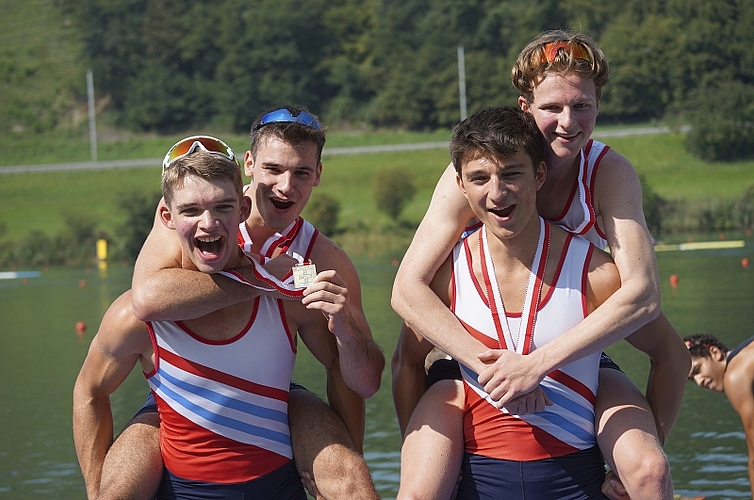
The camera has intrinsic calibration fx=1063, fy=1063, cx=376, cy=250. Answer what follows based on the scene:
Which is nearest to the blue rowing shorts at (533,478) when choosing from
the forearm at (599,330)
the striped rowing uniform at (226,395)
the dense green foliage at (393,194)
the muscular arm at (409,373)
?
the muscular arm at (409,373)

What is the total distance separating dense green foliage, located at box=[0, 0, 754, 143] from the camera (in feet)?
271

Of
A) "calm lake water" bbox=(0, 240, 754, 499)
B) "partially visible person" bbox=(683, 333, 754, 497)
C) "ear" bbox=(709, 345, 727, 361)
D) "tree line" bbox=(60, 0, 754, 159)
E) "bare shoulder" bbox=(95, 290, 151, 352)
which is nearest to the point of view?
"bare shoulder" bbox=(95, 290, 151, 352)

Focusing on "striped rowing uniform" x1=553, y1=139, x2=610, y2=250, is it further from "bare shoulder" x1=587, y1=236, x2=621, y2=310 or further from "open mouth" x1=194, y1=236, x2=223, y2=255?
"open mouth" x1=194, y1=236, x2=223, y2=255

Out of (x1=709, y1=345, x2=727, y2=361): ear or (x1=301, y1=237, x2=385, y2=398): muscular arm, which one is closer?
(x1=301, y1=237, x2=385, y2=398): muscular arm

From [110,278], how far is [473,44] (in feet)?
→ 223

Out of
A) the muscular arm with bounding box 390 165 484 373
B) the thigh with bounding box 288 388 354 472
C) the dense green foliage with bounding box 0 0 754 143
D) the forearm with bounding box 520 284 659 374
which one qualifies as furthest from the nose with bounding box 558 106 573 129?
the dense green foliage with bounding box 0 0 754 143

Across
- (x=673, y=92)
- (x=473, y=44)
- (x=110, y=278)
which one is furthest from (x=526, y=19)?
(x=110, y=278)

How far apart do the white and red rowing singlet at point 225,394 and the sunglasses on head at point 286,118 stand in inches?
35.9

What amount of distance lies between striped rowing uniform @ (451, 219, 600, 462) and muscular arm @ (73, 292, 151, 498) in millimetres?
1648

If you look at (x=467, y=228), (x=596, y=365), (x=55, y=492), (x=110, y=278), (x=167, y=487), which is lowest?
(x=110, y=278)

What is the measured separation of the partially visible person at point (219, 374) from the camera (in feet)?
16.8

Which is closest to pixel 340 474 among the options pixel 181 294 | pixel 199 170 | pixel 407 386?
pixel 407 386

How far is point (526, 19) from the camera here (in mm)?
101500

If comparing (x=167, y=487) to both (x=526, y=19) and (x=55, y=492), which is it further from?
(x=526, y=19)
